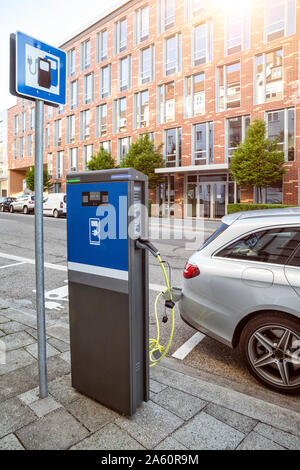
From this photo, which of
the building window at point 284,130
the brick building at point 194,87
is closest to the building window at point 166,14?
the brick building at point 194,87

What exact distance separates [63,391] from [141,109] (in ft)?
89.1

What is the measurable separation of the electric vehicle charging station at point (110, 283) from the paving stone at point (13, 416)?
429 millimetres

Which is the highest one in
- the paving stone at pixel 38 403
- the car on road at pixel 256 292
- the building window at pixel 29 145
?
the building window at pixel 29 145

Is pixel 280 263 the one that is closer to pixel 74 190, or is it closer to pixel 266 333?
pixel 266 333

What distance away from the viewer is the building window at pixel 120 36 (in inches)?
1143

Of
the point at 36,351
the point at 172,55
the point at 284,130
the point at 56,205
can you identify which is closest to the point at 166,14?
the point at 172,55

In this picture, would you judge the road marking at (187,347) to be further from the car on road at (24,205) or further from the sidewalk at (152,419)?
the car on road at (24,205)

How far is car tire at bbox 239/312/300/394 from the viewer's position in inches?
108

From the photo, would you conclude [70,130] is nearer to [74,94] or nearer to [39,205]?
[74,94]

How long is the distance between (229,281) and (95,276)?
1307mm

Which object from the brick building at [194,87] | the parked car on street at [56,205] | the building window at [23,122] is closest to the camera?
the brick building at [194,87]

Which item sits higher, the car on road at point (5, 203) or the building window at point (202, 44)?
the building window at point (202, 44)

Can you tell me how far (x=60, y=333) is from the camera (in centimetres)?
391

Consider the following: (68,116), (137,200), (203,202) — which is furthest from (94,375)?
(68,116)
